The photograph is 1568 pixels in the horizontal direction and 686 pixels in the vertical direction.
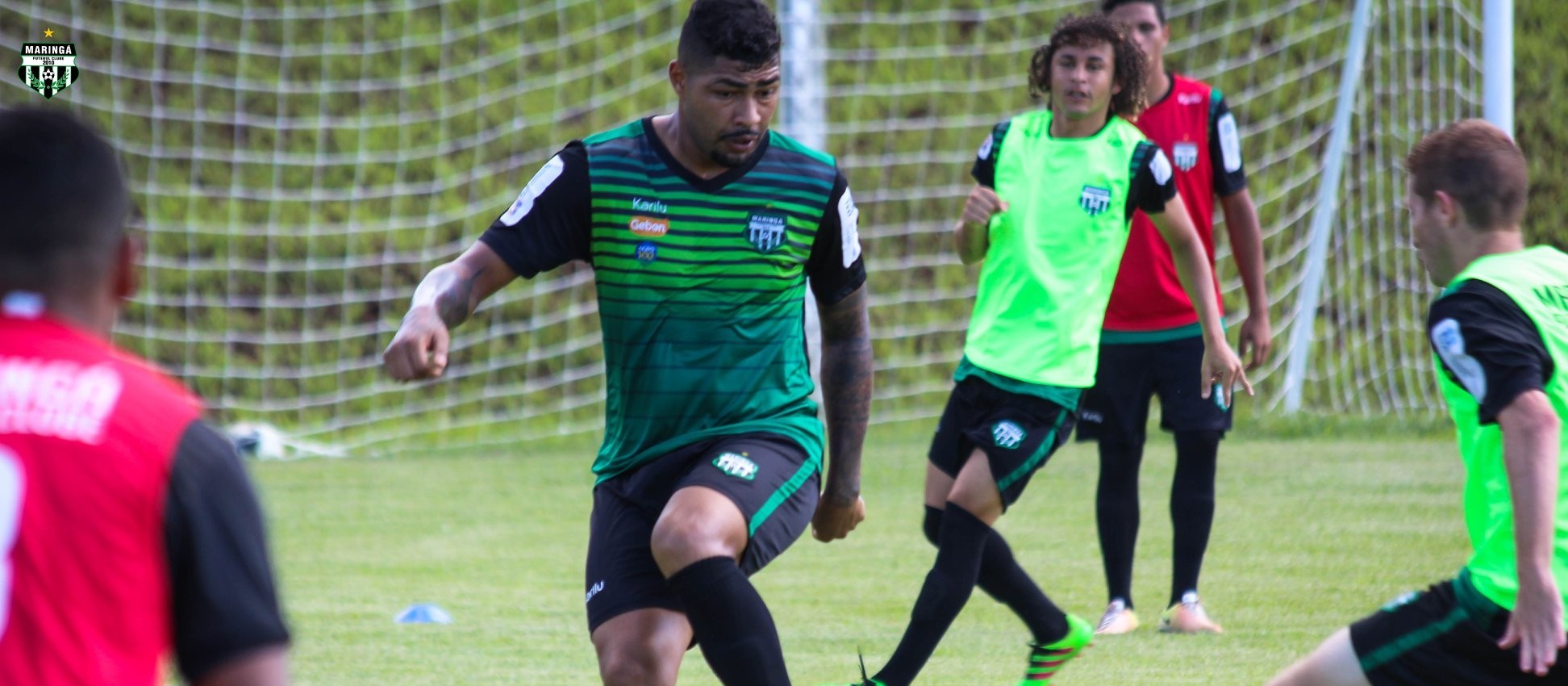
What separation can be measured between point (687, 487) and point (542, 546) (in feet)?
12.6

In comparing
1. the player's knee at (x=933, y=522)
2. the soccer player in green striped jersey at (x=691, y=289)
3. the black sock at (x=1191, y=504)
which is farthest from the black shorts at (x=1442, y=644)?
the black sock at (x=1191, y=504)

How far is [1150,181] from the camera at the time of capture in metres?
5.01

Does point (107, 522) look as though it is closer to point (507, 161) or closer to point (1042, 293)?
point (1042, 293)

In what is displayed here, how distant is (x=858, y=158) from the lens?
465 inches

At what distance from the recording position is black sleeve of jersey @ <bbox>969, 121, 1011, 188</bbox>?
17.1ft

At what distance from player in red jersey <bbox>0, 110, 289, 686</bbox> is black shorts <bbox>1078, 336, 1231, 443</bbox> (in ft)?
13.8

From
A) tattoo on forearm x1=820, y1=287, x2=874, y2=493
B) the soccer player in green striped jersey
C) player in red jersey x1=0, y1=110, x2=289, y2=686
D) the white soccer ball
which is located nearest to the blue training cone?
the soccer player in green striped jersey

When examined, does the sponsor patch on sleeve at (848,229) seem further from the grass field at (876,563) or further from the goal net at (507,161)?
the goal net at (507,161)

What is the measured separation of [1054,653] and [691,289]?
5.15 feet

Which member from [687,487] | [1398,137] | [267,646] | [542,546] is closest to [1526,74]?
[1398,137]

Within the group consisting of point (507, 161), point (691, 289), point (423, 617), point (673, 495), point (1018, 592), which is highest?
point (507, 161)

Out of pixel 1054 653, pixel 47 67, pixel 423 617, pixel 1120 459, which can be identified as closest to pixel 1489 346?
pixel 1054 653

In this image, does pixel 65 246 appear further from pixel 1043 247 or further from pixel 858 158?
pixel 858 158

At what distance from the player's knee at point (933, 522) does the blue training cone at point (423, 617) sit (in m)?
1.72
